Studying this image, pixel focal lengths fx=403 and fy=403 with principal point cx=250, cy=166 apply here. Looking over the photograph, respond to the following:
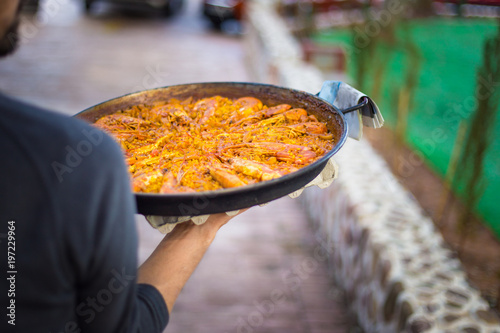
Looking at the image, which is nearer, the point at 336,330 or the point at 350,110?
the point at 350,110

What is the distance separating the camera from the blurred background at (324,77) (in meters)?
3.03

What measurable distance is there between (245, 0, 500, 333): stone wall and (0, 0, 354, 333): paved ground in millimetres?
306

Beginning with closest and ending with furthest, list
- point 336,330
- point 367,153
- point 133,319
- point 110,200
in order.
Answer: point 110,200 → point 133,319 → point 336,330 → point 367,153

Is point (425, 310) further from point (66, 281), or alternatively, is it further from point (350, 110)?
point (66, 281)

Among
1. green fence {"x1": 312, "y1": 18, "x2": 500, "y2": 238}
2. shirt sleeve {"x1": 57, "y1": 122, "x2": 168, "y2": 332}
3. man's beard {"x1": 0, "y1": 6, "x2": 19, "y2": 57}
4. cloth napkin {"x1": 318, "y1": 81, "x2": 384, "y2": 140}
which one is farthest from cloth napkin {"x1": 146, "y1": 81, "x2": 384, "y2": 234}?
green fence {"x1": 312, "y1": 18, "x2": 500, "y2": 238}

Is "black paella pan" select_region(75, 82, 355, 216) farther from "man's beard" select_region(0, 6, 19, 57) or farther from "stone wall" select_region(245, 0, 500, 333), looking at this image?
"stone wall" select_region(245, 0, 500, 333)

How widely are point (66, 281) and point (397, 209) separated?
2.55 m

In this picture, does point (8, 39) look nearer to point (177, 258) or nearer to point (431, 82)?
point (177, 258)

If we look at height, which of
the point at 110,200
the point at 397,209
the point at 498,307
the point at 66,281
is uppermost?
the point at 110,200

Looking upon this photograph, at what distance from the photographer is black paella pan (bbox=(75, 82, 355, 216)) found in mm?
1276

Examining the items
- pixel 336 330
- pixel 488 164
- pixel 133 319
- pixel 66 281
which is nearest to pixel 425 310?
pixel 336 330

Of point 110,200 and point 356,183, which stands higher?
point 110,200

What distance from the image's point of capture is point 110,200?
82 centimetres

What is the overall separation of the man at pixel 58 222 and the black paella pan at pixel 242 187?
382 mm
